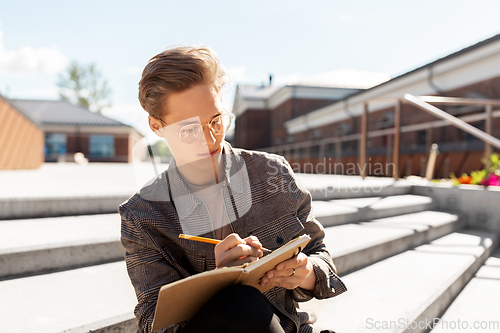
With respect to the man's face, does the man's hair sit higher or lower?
higher

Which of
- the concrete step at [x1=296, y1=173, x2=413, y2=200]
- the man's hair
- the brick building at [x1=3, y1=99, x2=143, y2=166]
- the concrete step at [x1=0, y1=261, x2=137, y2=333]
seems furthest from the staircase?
the brick building at [x1=3, y1=99, x2=143, y2=166]

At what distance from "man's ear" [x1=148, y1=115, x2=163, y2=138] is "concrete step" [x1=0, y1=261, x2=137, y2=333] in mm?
854

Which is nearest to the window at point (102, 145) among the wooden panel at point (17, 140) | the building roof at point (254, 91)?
the building roof at point (254, 91)

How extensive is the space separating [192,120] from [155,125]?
16 centimetres

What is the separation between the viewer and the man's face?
100 cm

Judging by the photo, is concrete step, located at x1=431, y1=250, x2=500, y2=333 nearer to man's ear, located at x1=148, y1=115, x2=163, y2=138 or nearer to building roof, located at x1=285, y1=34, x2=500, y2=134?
man's ear, located at x1=148, y1=115, x2=163, y2=138

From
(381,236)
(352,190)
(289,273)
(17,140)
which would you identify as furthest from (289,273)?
(17,140)

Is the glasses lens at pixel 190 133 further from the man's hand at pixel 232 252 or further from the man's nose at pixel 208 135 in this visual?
the man's hand at pixel 232 252

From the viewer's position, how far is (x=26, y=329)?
1.21 metres

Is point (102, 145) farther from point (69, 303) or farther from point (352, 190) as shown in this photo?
point (69, 303)

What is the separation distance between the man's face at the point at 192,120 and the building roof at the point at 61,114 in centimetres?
2591

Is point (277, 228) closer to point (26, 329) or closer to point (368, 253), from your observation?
point (26, 329)

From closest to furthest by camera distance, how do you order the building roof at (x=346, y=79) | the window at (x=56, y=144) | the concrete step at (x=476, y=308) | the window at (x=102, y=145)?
the concrete step at (x=476, y=308), the building roof at (x=346, y=79), the window at (x=56, y=144), the window at (x=102, y=145)

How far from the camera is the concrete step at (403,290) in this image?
1.71m
